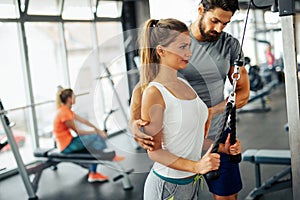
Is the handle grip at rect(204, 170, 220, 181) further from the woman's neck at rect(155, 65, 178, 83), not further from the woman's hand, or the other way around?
the woman's neck at rect(155, 65, 178, 83)

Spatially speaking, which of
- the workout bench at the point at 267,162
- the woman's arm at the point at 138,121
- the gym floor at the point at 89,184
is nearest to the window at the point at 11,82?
the gym floor at the point at 89,184

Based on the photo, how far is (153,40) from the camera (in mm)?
1247

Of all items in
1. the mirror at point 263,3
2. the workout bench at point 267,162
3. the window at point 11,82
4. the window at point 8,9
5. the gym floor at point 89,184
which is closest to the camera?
the mirror at point 263,3

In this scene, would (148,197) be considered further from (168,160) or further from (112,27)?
(112,27)

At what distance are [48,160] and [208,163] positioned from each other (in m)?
2.32

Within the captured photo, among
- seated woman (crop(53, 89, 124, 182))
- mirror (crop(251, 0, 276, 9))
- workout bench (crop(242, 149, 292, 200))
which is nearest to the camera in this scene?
mirror (crop(251, 0, 276, 9))

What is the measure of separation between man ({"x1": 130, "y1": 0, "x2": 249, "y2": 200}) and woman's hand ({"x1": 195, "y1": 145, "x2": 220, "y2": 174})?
0.07 metres

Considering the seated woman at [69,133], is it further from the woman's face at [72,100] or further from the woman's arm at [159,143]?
the woman's arm at [159,143]

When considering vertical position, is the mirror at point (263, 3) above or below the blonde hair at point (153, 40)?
above

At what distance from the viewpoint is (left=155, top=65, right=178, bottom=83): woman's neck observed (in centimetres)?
127

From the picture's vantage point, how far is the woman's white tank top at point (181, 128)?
1.25 m

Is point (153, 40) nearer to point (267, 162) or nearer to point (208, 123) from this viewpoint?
point (208, 123)

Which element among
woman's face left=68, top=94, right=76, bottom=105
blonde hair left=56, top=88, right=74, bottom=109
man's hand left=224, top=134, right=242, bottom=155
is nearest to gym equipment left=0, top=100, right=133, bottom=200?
blonde hair left=56, top=88, right=74, bottom=109

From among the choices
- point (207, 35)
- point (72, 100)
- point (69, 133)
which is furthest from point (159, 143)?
point (69, 133)
